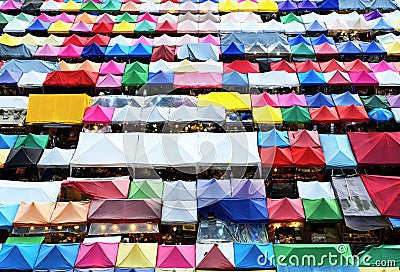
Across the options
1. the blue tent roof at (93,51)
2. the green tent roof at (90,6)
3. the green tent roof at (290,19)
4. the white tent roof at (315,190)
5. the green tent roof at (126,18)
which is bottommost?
the white tent roof at (315,190)

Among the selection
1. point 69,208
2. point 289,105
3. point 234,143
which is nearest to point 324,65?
point 289,105

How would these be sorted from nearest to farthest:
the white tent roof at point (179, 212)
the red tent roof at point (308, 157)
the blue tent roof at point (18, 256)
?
the blue tent roof at point (18, 256) < the white tent roof at point (179, 212) < the red tent roof at point (308, 157)

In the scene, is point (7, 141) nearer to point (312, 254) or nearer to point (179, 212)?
point (179, 212)

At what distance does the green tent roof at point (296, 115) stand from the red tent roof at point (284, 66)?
9.51ft

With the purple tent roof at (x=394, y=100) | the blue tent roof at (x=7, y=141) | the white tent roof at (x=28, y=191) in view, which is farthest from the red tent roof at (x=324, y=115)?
the blue tent roof at (x=7, y=141)

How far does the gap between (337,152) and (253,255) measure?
512 cm

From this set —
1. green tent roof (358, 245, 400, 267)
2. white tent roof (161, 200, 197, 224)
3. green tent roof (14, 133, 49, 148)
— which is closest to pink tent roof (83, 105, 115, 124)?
green tent roof (14, 133, 49, 148)

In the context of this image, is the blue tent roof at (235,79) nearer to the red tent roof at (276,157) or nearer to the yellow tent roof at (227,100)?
the yellow tent roof at (227,100)

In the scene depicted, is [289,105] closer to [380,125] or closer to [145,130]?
[380,125]

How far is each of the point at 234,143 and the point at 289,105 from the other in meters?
3.10

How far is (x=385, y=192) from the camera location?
48.6ft

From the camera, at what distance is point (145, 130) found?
18312 millimetres

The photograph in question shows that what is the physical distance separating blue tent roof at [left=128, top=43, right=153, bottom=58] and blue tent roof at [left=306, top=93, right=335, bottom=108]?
23.2 ft

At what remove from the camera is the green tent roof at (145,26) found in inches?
966
